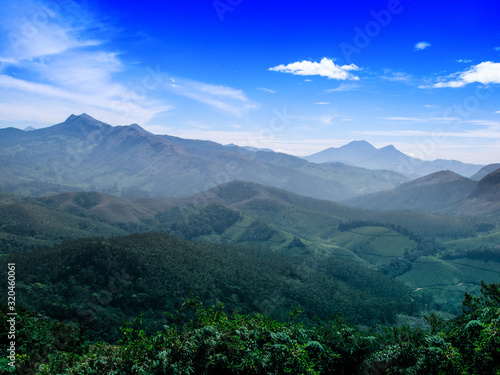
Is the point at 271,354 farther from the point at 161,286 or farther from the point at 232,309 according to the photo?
the point at 161,286

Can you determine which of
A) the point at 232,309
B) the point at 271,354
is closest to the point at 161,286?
the point at 232,309

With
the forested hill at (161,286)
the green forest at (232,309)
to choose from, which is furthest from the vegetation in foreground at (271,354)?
the forested hill at (161,286)

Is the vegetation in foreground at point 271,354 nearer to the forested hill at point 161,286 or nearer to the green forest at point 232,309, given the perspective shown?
the green forest at point 232,309

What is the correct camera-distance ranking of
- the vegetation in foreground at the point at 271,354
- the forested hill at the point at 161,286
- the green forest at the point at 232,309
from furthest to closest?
the forested hill at the point at 161,286 → the green forest at the point at 232,309 → the vegetation in foreground at the point at 271,354

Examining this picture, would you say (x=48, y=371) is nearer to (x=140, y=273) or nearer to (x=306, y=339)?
(x=306, y=339)

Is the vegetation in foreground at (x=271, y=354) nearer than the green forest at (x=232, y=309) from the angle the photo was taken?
Yes

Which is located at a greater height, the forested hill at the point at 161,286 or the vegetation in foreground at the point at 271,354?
the vegetation in foreground at the point at 271,354

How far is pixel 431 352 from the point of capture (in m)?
22.7

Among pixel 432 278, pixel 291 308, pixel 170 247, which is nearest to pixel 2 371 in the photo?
pixel 291 308

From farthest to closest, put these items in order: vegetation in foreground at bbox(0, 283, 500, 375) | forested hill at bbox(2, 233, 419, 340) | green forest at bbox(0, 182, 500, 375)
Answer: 1. forested hill at bbox(2, 233, 419, 340)
2. green forest at bbox(0, 182, 500, 375)
3. vegetation in foreground at bbox(0, 283, 500, 375)

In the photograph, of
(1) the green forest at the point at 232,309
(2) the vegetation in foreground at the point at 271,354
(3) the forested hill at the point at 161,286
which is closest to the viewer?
(2) the vegetation in foreground at the point at 271,354

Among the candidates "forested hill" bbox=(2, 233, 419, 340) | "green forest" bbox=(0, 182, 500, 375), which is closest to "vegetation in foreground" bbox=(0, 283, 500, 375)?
"green forest" bbox=(0, 182, 500, 375)

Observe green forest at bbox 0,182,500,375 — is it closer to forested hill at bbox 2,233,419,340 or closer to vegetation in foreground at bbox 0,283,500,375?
vegetation in foreground at bbox 0,283,500,375

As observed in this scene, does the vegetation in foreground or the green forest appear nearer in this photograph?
the vegetation in foreground
